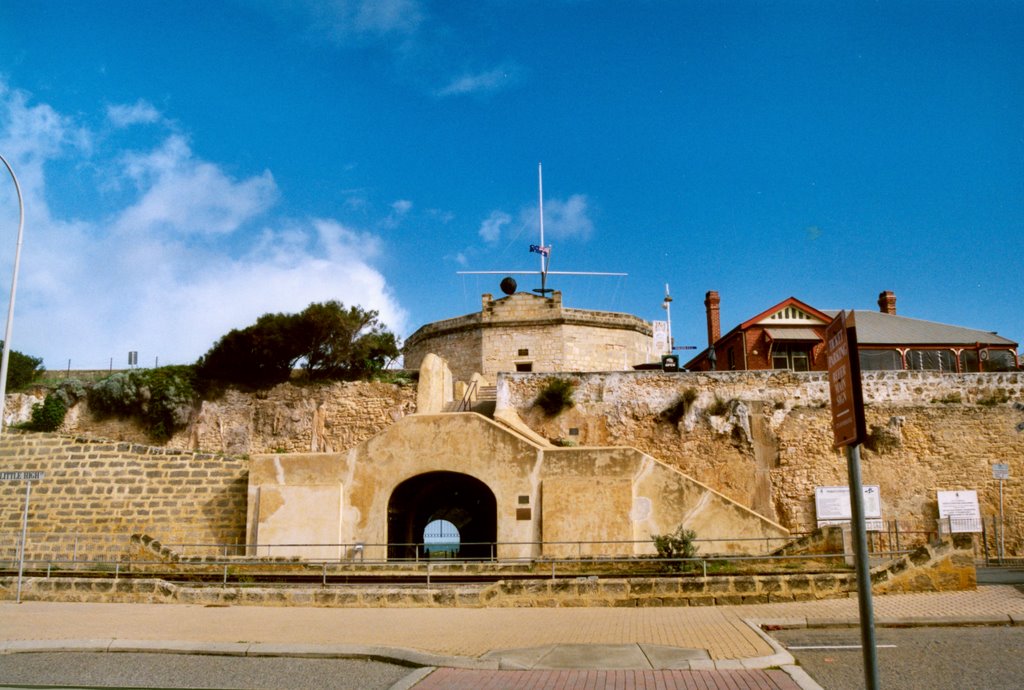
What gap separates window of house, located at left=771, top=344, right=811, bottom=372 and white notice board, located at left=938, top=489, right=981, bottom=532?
6.99 metres

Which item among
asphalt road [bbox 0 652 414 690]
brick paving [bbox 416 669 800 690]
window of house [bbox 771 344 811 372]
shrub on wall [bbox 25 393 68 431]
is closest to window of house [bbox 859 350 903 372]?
window of house [bbox 771 344 811 372]

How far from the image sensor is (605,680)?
7797 mm

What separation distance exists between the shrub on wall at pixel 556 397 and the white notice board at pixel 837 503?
8.06m

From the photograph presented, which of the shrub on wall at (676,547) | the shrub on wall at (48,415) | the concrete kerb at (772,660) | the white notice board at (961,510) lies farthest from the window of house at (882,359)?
the shrub on wall at (48,415)

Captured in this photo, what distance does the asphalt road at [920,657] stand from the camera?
308 inches

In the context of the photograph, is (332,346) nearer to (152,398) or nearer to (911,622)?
(152,398)

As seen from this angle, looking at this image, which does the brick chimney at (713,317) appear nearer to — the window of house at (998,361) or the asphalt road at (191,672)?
the window of house at (998,361)

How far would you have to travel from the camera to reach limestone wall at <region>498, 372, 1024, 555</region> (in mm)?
24641

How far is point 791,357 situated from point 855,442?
2681 cm

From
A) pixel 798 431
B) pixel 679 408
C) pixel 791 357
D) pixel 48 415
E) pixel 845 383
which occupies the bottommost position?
pixel 845 383

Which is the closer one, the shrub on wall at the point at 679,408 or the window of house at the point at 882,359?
the shrub on wall at the point at 679,408

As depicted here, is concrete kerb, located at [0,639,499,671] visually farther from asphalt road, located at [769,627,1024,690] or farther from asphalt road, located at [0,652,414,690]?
asphalt road, located at [769,627,1024,690]

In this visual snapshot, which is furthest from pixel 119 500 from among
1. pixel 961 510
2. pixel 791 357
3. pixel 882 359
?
pixel 882 359

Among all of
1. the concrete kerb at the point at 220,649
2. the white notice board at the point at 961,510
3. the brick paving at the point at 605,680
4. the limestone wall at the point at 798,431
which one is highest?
the limestone wall at the point at 798,431
